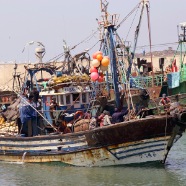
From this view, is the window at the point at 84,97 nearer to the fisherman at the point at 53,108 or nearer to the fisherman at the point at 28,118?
the fisherman at the point at 53,108

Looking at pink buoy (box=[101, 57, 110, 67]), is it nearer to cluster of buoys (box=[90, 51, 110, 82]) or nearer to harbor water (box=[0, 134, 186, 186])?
cluster of buoys (box=[90, 51, 110, 82])

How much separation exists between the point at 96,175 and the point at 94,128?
1427mm

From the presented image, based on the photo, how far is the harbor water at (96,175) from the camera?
51.0 ft

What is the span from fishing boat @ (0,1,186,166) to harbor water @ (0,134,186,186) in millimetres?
285

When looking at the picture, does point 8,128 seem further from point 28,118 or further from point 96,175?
point 96,175

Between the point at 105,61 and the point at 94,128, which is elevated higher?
the point at 105,61

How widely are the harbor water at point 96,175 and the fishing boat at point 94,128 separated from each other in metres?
0.28

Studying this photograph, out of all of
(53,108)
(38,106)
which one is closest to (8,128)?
(38,106)

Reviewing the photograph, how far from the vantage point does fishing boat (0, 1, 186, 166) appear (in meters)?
16.8

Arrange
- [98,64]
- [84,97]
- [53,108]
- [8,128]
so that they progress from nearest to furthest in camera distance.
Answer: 1. [98,64]
2. [53,108]
3. [84,97]
4. [8,128]

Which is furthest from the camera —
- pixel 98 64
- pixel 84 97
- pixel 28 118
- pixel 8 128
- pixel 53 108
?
pixel 8 128

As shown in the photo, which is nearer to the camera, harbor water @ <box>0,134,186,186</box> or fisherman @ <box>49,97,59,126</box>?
harbor water @ <box>0,134,186,186</box>

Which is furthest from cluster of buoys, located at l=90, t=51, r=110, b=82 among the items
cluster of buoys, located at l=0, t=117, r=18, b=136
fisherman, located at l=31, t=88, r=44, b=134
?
cluster of buoys, located at l=0, t=117, r=18, b=136

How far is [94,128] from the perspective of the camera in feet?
56.6
